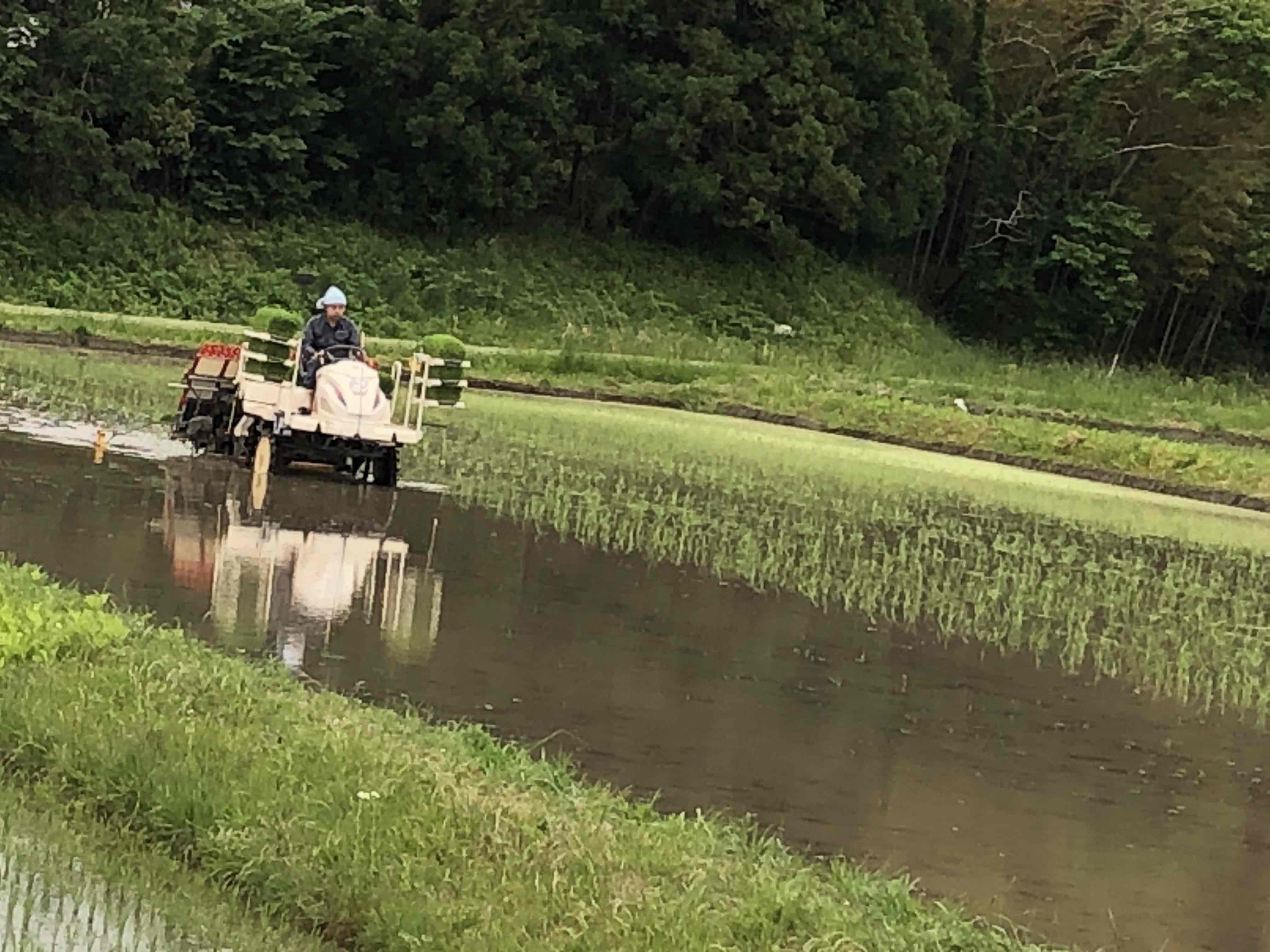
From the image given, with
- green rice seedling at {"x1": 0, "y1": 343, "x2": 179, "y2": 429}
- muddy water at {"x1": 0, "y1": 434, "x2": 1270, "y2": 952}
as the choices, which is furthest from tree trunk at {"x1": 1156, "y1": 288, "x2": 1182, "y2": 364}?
muddy water at {"x1": 0, "y1": 434, "x2": 1270, "y2": 952}

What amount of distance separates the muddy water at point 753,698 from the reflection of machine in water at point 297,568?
0.10ft

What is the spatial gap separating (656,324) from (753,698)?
2933 cm

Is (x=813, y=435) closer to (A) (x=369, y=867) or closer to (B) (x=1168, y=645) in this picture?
(B) (x=1168, y=645)

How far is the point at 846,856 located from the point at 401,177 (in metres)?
35.0

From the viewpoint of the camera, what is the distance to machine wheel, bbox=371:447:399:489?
15.1 meters

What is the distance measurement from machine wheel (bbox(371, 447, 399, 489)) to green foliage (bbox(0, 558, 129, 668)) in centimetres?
720

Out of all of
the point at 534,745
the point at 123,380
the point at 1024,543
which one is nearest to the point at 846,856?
the point at 534,745

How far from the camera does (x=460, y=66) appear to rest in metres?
37.7

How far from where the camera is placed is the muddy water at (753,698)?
258 inches

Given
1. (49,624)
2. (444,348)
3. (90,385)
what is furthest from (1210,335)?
(49,624)

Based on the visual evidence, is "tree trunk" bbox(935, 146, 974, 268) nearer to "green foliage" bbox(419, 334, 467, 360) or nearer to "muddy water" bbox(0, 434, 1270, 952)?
"green foliage" bbox(419, 334, 467, 360)

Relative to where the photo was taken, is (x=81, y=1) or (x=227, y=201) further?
(x=227, y=201)

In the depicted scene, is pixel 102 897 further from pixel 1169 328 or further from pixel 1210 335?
pixel 1210 335

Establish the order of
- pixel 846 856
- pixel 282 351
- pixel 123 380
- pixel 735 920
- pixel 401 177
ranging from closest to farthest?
pixel 735 920 < pixel 846 856 < pixel 282 351 < pixel 123 380 < pixel 401 177
